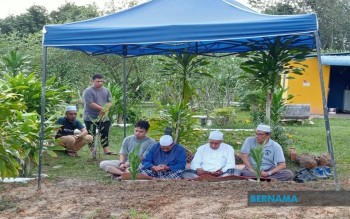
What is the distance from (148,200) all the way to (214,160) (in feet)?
6.47

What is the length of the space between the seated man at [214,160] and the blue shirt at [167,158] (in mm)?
152

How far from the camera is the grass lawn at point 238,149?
8.93 m

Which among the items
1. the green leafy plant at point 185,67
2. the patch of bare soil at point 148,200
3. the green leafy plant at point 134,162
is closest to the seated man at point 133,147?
the patch of bare soil at point 148,200

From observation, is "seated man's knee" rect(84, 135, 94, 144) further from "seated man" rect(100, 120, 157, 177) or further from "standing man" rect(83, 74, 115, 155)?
"seated man" rect(100, 120, 157, 177)

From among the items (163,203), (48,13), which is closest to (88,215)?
(163,203)

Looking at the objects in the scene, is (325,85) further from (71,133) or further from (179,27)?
(179,27)

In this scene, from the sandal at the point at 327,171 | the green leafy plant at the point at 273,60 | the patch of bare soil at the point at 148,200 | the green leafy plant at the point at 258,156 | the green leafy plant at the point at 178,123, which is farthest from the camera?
the green leafy plant at the point at 178,123

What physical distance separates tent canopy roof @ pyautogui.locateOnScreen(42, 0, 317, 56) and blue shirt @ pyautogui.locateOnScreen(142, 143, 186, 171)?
167 centimetres

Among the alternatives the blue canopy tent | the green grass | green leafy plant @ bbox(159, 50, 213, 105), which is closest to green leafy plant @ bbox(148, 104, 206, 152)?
green leafy plant @ bbox(159, 50, 213, 105)

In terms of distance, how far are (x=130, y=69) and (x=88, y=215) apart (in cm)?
1217

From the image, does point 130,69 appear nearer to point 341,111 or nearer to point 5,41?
point 5,41

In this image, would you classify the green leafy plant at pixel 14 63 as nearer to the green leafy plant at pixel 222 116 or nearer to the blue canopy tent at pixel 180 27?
the blue canopy tent at pixel 180 27

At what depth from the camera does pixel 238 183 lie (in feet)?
24.1

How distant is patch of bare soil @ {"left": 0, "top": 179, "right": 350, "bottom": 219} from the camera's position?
18.6 ft
